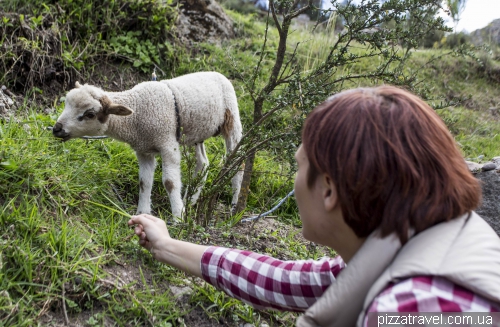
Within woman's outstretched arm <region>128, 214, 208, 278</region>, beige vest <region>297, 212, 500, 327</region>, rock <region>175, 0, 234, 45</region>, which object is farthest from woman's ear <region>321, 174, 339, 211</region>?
rock <region>175, 0, 234, 45</region>

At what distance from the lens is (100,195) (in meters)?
3.57

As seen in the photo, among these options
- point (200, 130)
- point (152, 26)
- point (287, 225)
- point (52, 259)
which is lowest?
point (287, 225)

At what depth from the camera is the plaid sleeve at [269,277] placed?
76.2 inches

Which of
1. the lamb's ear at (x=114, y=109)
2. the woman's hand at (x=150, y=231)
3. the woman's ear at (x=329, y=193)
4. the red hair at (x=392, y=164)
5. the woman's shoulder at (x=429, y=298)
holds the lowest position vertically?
the woman's hand at (x=150, y=231)

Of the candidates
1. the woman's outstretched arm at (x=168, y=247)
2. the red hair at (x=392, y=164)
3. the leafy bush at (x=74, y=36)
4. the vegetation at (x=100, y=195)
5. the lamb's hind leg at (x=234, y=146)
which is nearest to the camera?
the red hair at (x=392, y=164)

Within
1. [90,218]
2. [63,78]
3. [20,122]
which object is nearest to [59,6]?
[63,78]

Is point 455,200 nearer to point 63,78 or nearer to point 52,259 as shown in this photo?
point 52,259

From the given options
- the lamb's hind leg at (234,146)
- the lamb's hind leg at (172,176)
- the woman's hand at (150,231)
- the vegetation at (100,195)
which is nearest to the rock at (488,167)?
the vegetation at (100,195)

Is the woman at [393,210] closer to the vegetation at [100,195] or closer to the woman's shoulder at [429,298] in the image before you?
the woman's shoulder at [429,298]

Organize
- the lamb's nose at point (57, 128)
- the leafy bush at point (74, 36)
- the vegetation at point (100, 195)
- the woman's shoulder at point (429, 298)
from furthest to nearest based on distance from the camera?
1. the leafy bush at point (74, 36)
2. the lamb's nose at point (57, 128)
3. the vegetation at point (100, 195)
4. the woman's shoulder at point (429, 298)

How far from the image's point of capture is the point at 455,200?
1.35 m

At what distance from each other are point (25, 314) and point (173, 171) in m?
1.76

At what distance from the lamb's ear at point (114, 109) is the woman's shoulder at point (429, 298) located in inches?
105

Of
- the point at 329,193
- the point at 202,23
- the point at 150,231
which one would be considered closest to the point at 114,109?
the point at 150,231
